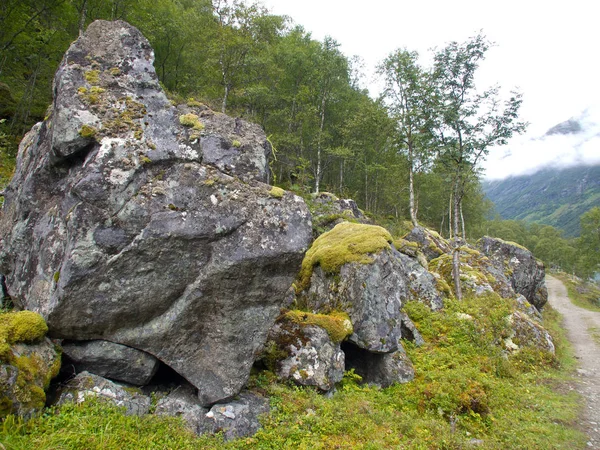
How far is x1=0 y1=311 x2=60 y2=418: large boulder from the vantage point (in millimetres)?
4734

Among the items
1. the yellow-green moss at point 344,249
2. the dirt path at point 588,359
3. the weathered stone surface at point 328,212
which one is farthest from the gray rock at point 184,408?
the weathered stone surface at point 328,212

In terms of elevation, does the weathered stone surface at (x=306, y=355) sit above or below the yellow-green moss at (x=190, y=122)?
below

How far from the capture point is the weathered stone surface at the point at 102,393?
5.59 meters

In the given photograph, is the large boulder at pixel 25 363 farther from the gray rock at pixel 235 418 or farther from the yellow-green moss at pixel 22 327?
the gray rock at pixel 235 418

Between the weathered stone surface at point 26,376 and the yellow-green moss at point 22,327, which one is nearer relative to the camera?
the weathered stone surface at point 26,376

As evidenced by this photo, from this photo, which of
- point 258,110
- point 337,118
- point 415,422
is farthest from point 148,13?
point 415,422

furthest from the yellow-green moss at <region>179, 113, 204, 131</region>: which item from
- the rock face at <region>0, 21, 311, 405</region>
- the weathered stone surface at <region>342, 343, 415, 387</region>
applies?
the weathered stone surface at <region>342, 343, 415, 387</region>

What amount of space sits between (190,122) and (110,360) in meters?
5.27

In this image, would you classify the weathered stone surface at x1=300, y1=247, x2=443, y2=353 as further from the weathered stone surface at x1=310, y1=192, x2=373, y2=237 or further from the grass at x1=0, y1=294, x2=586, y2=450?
the weathered stone surface at x1=310, y1=192, x2=373, y2=237

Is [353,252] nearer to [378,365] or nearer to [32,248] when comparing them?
[378,365]

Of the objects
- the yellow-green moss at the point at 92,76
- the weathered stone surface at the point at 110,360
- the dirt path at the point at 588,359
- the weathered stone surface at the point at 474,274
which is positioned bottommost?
the dirt path at the point at 588,359

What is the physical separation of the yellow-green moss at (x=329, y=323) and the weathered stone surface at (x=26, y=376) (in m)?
5.28

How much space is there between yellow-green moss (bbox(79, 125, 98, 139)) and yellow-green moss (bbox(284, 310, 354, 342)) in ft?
20.7

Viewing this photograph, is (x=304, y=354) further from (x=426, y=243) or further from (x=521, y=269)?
(x=521, y=269)
